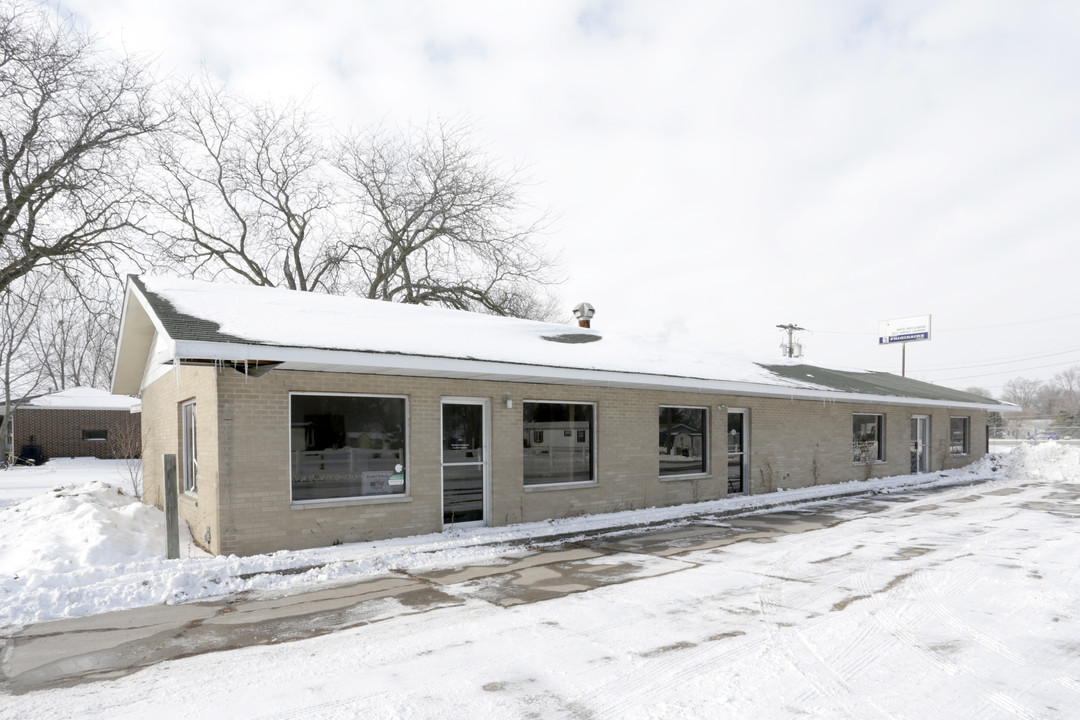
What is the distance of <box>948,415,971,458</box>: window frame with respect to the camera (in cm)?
2426

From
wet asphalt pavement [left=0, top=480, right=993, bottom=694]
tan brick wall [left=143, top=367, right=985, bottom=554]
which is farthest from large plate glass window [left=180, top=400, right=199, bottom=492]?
wet asphalt pavement [left=0, top=480, right=993, bottom=694]

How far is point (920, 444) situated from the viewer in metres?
22.9

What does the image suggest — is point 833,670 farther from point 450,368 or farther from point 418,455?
point 418,455

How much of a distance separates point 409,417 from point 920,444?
19631mm

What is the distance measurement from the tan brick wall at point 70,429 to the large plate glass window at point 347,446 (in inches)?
1154

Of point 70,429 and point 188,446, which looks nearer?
point 188,446

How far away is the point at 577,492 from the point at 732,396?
16.9ft

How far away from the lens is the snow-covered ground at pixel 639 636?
4.39 m

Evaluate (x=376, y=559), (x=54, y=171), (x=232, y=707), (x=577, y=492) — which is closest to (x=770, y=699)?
(x=232, y=707)

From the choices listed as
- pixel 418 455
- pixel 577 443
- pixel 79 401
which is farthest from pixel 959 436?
pixel 79 401

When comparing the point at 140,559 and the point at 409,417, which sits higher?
the point at 409,417

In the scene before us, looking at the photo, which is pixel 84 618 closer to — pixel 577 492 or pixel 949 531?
pixel 577 492

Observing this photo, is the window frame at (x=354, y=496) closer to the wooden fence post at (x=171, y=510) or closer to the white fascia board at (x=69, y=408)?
the wooden fence post at (x=171, y=510)

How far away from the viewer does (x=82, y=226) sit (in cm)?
1684
